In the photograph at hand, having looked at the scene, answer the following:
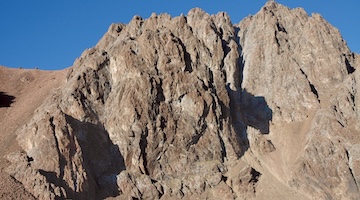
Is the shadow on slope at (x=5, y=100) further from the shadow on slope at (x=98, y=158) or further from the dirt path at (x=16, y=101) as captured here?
the shadow on slope at (x=98, y=158)

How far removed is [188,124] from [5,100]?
1288 inches

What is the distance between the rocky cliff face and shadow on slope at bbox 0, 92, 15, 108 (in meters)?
9.87

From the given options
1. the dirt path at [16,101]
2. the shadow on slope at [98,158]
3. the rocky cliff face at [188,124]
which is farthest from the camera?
the rocky cliff face at [188,124]

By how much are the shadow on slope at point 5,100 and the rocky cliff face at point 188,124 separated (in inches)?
389

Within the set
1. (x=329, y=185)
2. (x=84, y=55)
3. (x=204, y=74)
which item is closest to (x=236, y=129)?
(x=204, y=74)

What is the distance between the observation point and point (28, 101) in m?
74.8

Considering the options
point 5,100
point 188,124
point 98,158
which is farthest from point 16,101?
point 188,124

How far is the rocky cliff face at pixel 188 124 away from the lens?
58.0 meters

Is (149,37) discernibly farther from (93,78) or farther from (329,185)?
(329,185)

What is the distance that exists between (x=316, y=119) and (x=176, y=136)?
975 inches

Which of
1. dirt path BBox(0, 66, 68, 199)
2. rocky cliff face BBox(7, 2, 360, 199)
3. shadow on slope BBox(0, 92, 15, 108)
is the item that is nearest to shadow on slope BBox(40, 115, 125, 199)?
rocky cliff face BBox(7, 2, 360, 199)

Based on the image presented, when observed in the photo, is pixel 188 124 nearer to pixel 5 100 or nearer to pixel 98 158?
pixel 98 158

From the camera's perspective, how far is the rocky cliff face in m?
58.0

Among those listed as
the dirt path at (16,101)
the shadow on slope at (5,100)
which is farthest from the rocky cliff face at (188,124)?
the shadow on slope at (5,100)
